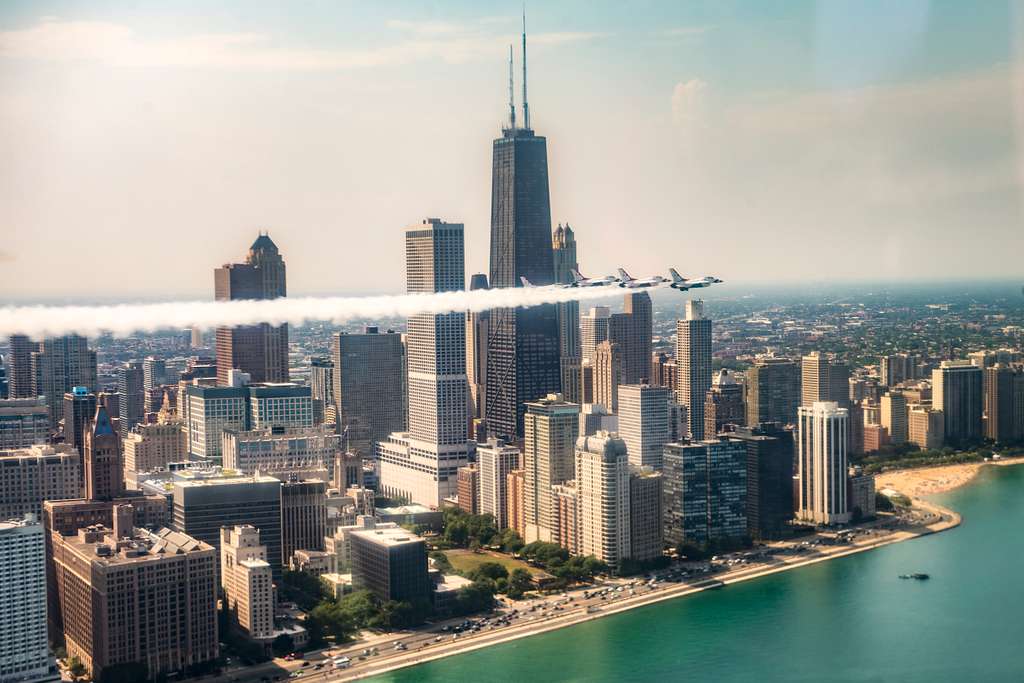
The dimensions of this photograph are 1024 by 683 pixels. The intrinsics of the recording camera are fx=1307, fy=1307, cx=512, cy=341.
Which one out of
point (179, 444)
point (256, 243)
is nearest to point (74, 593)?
point (179, 444)

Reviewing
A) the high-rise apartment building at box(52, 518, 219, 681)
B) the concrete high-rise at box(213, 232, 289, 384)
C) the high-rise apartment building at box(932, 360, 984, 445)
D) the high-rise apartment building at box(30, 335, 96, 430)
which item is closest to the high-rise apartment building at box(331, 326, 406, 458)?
the concrete high-rise at box(213, 232, 289, 384)

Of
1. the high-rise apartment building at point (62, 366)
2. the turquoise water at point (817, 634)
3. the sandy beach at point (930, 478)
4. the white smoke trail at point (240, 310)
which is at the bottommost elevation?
the turquoise water at point (817, 634)

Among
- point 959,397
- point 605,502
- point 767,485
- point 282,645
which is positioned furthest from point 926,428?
point 282,645

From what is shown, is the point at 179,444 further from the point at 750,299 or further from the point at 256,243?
the point at 750,299

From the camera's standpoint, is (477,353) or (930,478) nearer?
(930,478)

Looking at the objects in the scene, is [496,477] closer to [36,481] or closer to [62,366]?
[36,481]

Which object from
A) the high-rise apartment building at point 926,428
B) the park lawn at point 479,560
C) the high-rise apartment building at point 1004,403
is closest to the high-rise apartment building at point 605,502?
the park lawn at point 479,560

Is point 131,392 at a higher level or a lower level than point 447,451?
higher

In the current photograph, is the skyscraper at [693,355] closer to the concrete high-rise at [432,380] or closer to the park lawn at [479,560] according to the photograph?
the concrete high-rise at [432,380]
